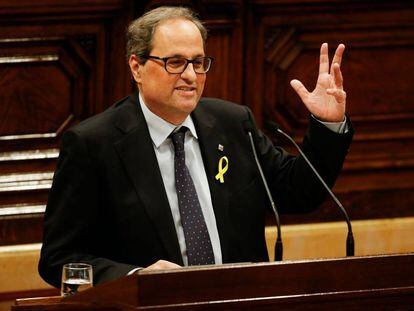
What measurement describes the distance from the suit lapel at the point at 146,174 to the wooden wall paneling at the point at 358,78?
1435 millimetres

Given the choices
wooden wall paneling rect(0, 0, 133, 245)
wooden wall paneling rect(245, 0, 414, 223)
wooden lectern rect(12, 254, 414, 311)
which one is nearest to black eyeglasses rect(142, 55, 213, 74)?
wooden lectern rect(12, 254, 414, 311)

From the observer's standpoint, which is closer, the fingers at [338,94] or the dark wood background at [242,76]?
the fingers at [338,94]

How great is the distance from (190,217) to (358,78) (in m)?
1.82

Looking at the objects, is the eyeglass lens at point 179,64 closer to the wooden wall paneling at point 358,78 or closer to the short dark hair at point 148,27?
the short dark hair at point 148,27

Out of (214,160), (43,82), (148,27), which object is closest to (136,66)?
(148,27)

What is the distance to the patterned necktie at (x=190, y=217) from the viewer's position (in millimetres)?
3490

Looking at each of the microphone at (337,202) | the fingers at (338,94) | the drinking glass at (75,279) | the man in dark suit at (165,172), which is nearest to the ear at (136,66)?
the man in dark suit at (165,172)

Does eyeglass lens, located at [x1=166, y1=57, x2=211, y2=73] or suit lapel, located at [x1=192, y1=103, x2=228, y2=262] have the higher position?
eyeglass lens, located at [x1=166, y1=57, x2=211, y2=73]

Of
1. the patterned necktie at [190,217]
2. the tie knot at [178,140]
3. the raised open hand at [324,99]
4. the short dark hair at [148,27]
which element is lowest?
the patterned necktie at [190,217]

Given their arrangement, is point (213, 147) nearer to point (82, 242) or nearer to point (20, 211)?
point (82, 242)

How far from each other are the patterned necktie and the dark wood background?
1.20 metres

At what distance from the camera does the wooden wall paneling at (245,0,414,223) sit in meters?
4.94

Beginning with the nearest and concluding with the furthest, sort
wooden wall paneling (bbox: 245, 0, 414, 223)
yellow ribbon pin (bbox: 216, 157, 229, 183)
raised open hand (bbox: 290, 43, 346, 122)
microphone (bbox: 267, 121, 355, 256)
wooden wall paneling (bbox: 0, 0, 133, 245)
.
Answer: microphone (bbox: 267, 121, 355, 256) → raised open hand (bbox: 290, 43, 346, 122) → yellow ribbon pin (bbox: 216, 157, 229, 183) → wooden wall paneling (bbox: 0, 0, 133, 245) → wooden wall paneling (bbox: 245, 0, 414, 223)

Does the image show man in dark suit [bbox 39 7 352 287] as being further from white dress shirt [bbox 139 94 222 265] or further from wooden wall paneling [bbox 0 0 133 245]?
wooden wall paneling [bbox 0 0 133 245]
